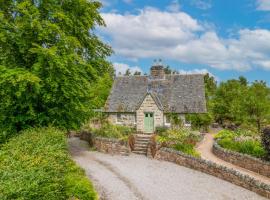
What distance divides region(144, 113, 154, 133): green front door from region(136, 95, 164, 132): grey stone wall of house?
1.10 feet

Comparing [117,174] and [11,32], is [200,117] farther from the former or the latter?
[11,32]

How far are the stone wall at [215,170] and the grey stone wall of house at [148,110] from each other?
931cm

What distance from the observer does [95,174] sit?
15914 mm

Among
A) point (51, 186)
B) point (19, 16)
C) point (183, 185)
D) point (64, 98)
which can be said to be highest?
point (19, 16)

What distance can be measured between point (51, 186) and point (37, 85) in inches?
343

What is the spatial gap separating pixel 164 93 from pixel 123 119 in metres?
A: 5.49

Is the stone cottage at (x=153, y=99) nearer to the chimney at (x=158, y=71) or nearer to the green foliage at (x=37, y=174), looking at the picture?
the chimney at (x=158, y=71)

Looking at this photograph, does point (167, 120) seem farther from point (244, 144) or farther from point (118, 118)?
point (244, 144)

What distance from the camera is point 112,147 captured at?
73.2 feet

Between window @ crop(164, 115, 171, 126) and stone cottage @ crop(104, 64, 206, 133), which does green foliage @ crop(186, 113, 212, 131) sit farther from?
window @ crop(164, 115, 171, 126)

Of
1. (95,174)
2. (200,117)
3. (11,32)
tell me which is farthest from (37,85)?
(200,117)

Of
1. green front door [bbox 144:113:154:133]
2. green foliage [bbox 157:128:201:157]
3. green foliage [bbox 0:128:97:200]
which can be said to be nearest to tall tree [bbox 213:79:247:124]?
green front door [bbox 144:113:154:133]

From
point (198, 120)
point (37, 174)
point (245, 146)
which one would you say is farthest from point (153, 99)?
point (37, 174)

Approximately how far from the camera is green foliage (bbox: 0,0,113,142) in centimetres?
1623
